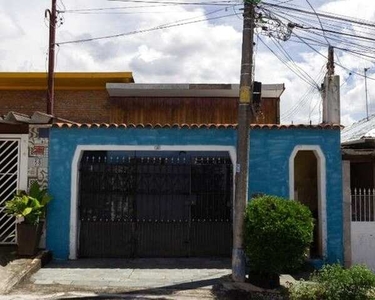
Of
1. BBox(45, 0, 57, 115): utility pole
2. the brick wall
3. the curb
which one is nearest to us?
the curb

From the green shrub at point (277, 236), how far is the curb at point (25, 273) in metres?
3.97

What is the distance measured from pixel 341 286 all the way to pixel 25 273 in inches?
213

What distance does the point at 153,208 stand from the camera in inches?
410

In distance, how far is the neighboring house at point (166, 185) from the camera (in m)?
10.2

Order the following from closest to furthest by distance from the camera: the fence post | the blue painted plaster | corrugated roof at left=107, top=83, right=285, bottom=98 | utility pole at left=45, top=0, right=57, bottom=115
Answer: the fence post → the blue painted plaster → corrugated roof at left=107, top=83, right=285, bottom=98 → utility pole at left=45, top=0, right=57, bottom=115

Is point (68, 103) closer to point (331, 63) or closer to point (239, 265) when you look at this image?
point (331, 63)

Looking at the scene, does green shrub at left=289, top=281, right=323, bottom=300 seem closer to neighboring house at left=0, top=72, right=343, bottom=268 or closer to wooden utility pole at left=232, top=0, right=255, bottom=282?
wooden utility pole at left=232, top=0, right=255, bottom=282

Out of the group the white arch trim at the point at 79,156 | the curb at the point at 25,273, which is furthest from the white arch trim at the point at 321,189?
the curb at the point at 25,273

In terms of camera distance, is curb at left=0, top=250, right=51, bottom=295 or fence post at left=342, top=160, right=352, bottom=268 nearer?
curb at left=0, top=250, right=51, bottom=295

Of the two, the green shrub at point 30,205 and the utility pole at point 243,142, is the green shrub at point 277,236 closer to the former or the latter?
the utility pole at point 243,142

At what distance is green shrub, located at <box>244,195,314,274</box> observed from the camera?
7.86 metres

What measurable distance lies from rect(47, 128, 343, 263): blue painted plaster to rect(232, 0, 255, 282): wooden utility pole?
5.67ft

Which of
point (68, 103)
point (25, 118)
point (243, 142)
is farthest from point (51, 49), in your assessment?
point (243, 142)

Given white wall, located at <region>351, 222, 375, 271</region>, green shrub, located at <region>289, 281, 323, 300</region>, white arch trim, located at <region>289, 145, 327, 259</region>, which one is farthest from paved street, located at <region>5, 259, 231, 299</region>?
white wall, located at <region>351, 222, 375, 271</region>
